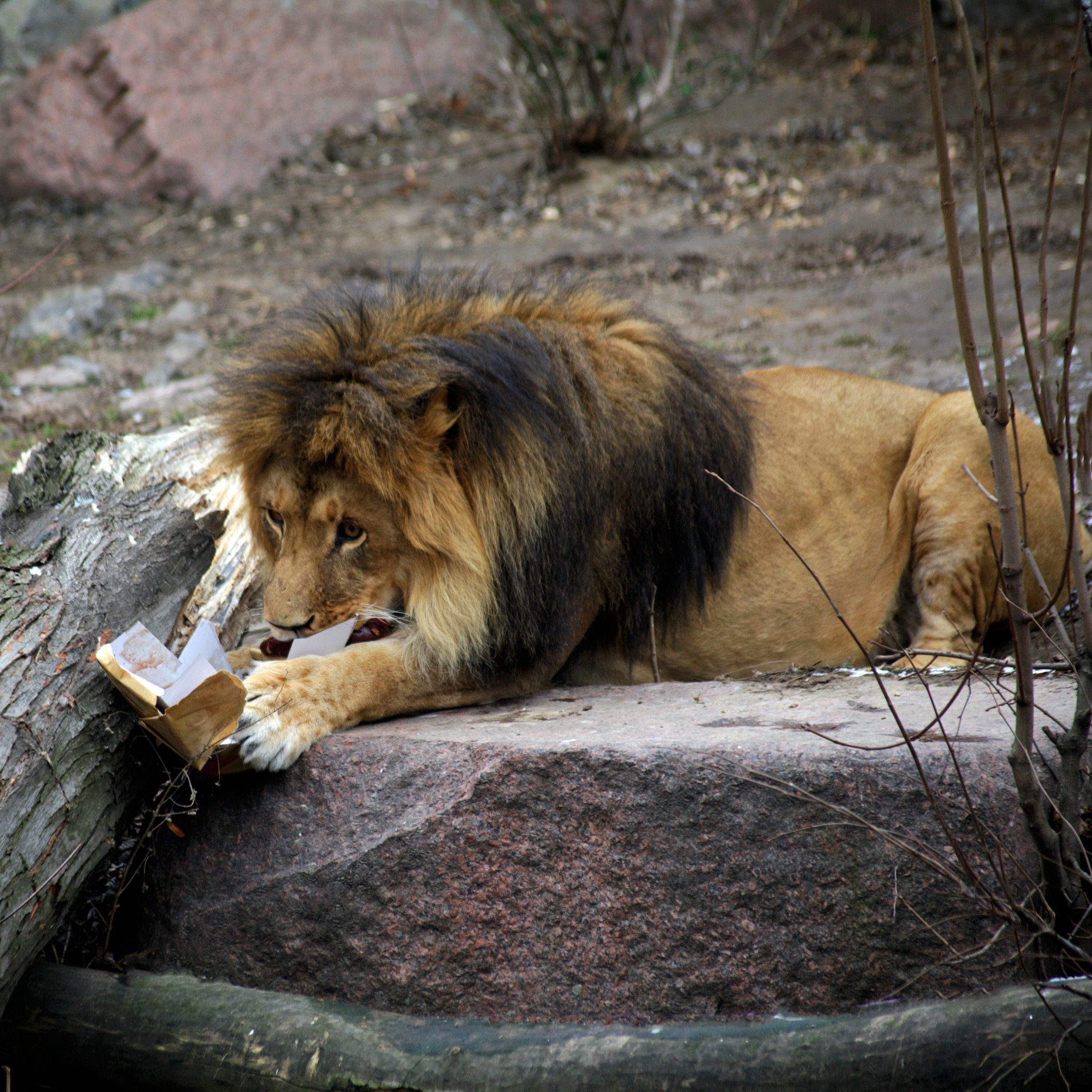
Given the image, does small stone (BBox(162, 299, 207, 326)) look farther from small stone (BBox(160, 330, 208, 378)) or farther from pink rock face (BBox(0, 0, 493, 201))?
pink rock face (BBox(0, 0, 493, 201))

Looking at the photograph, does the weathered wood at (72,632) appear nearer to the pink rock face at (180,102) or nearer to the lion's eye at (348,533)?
the lion's eye at (348,533)

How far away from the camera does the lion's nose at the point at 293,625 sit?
2.92 metres

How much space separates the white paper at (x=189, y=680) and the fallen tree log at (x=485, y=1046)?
54cm

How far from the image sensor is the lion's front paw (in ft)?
8.85

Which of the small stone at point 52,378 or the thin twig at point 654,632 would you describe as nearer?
the thin twig at point 654,632

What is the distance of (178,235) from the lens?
9.84 metres

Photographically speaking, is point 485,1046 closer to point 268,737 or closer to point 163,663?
point 268,737

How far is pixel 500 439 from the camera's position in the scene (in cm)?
301

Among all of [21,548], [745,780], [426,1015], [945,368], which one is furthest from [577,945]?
[945,368]

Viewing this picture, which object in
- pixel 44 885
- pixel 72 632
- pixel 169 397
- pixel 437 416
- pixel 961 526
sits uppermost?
pixel 437 416

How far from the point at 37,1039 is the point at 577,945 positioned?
3.99 ft

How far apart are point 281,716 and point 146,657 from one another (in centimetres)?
35

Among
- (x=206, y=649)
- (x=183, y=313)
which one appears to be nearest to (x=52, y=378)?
(x=183, y=313)

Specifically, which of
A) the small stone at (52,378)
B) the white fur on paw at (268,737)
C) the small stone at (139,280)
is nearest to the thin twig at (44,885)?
the white fur on paw at (268,737)
